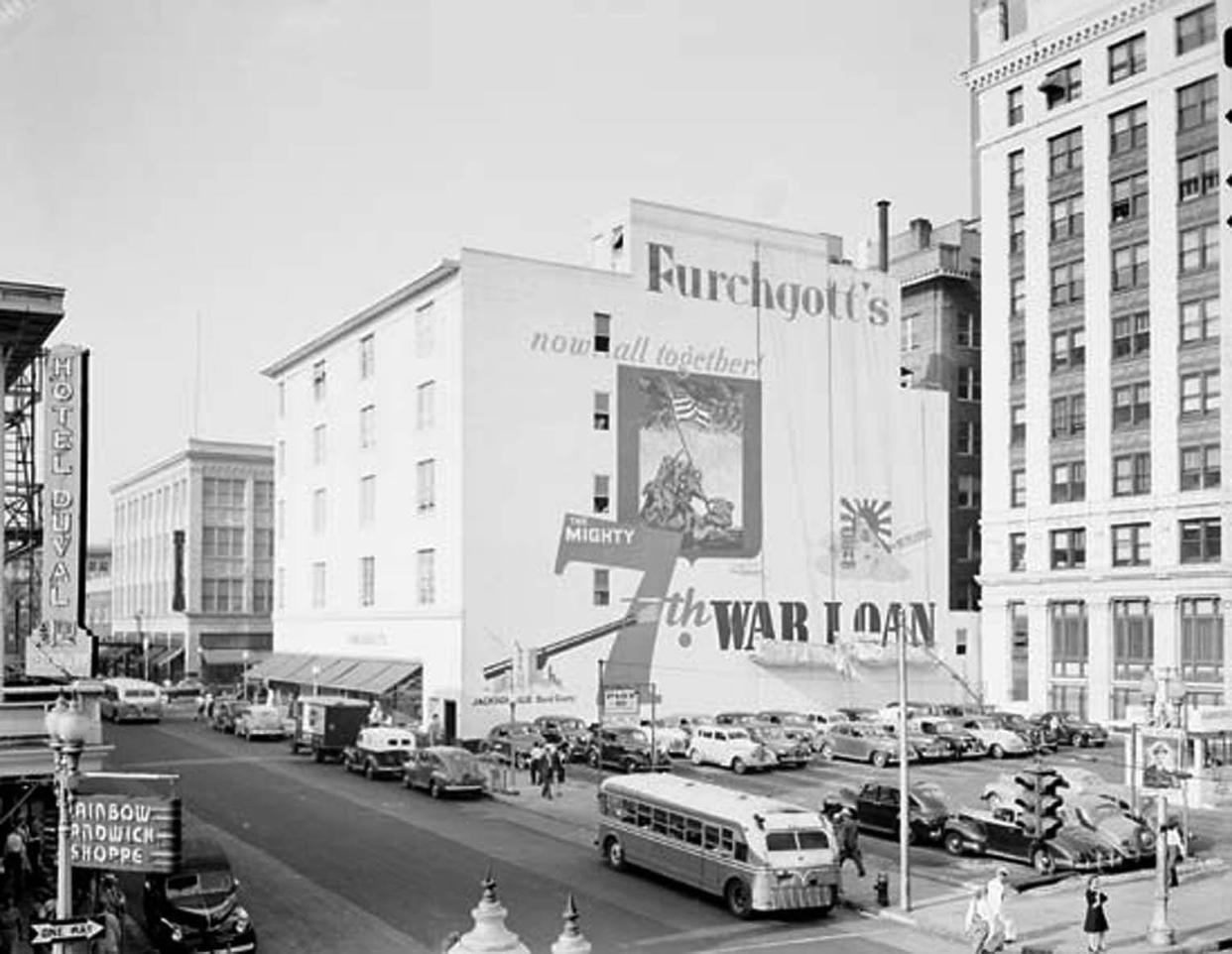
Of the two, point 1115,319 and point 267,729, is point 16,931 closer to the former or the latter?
point 267,729

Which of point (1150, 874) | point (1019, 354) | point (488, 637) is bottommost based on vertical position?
point (1150, 874)

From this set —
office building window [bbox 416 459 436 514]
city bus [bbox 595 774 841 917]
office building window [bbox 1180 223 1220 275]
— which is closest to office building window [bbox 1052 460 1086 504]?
office building window [bbox 1180 223 1220 275]

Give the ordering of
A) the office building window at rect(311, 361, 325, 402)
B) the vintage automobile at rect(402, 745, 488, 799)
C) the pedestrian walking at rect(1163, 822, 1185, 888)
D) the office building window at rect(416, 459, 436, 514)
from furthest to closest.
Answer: the office building window at rect(311, 361, 325, 402)
the office building window at rect(416, 459, 436, 514)
the vintage automobile at rect(402, 745, 488, 799)
the pedestrian walking at rect(1163, 822, 1185, 888)

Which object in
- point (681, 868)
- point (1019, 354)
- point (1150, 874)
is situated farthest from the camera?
point (1019, 354)

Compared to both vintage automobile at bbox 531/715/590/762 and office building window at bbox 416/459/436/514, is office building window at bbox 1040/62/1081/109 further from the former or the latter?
vintage automobile at bbox 531/715/590/762

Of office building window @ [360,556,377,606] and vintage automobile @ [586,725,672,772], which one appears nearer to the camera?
vintage automobile @ [586,725,672,772]

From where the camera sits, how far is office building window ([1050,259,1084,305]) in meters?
72.2

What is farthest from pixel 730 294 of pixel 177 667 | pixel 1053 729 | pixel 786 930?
pixel 177 667

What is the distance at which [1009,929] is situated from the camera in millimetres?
26797

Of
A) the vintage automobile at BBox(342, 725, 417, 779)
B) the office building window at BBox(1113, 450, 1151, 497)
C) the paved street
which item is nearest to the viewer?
the paved street

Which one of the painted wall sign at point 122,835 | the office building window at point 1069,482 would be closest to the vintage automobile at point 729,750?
the office building window at point 1069,482

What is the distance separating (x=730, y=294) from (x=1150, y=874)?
42.7 m

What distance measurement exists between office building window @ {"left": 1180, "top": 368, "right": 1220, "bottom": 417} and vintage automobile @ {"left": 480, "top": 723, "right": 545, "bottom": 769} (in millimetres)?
32492

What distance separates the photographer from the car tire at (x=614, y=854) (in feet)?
112
